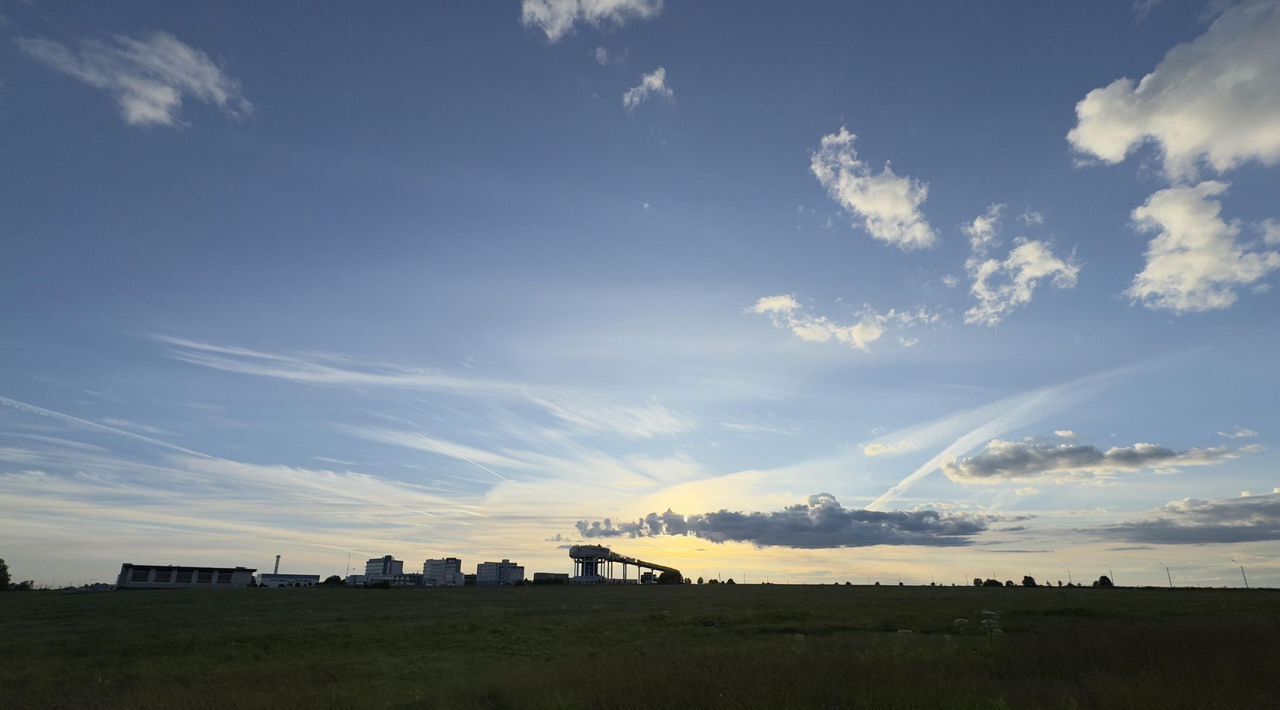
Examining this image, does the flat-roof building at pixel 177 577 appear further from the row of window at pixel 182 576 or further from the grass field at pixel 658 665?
the grass field at pixel 658 665

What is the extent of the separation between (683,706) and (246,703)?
Answer: 11958mm

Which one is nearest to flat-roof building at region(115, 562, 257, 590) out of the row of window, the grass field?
the row of window

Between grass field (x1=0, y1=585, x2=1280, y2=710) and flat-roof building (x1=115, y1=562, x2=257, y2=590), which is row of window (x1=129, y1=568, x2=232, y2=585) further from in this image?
grass field (x1=0, y1=585, x2=1280, y2=710)

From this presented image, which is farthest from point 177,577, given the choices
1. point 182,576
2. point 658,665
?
point 658,665

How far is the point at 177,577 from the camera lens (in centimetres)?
17900

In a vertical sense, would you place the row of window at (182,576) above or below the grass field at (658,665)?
above

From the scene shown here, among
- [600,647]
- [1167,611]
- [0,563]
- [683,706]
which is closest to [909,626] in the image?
[600,647]

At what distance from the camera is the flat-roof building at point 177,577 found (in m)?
173

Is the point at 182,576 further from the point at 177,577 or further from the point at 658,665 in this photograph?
the point at 658,665

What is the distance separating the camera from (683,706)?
1502cm

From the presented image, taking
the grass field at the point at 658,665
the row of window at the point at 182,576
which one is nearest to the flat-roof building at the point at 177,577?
the row of window at the point at 182,576

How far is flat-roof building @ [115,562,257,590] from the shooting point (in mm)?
172875

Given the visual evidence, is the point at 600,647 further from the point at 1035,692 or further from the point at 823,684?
the point at 1035,692

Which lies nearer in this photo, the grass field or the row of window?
the grass field
